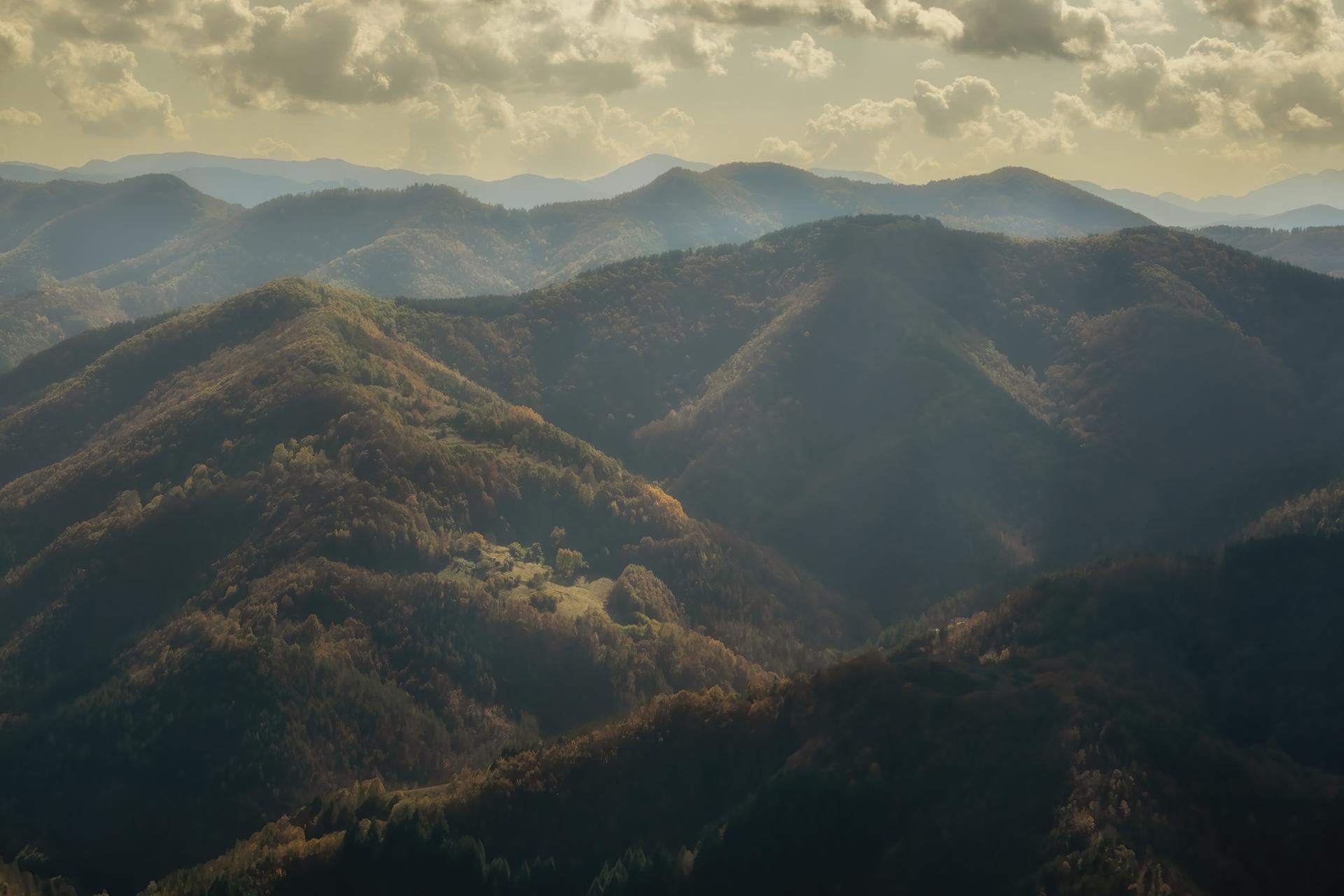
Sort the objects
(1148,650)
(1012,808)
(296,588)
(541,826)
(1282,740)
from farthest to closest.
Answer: (296,588) → (1148,650) → (1282,740) → (541,826) → (1012,808)

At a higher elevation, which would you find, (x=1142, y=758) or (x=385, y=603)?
(x=1142, y=758)

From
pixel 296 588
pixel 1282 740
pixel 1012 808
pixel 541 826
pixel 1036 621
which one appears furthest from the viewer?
pixel 296 588

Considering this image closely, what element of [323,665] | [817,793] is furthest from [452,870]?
[323,665]

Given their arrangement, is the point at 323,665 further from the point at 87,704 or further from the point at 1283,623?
the point at 1283,623

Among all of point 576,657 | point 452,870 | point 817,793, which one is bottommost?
point 576,657

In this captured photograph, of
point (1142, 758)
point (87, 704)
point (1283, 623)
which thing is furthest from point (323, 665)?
point (1283, 623)

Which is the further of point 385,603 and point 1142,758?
point 385,603
